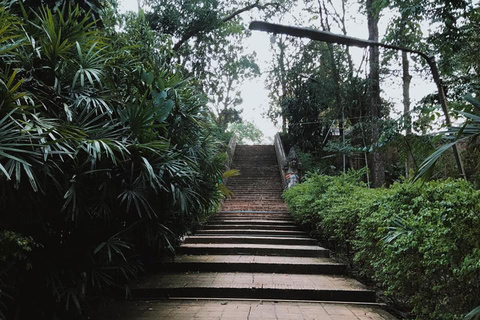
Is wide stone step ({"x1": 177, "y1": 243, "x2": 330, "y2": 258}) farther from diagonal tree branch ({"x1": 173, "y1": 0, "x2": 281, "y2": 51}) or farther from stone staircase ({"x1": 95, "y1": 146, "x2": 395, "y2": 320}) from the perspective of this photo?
diagonal tree branch ({"x1": 173, "y1": 0, "x2": 281, "y2": 51})

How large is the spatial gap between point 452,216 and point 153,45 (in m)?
4.66

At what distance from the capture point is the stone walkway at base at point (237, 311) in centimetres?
298

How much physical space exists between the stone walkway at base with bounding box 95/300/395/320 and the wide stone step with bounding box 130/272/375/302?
138mm

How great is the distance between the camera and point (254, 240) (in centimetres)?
612

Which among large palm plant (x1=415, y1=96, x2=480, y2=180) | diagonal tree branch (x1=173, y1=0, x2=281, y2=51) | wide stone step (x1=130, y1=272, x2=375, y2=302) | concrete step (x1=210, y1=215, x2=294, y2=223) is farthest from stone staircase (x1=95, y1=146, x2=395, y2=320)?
diagonal tree branch (x1=173, y1=0, x2=281, y2=51)

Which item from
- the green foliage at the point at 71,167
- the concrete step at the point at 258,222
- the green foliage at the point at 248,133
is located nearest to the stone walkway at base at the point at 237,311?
the green foliage at the point at 71,167

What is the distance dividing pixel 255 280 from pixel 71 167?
2722mm

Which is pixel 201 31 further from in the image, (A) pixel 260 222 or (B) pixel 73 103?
(B) pixel 73 103

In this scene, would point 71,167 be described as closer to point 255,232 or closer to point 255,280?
point 255,280

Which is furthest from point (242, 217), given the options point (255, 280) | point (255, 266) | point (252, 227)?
point (255, 280)

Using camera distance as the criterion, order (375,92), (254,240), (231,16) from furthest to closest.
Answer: (231,16), (375,92), (254,240)

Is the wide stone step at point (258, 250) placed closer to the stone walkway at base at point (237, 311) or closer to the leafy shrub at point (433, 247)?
the stone walkway at base at point (237, 311)

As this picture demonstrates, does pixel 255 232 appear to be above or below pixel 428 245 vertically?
below

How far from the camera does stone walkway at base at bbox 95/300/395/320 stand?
2.98 metres
